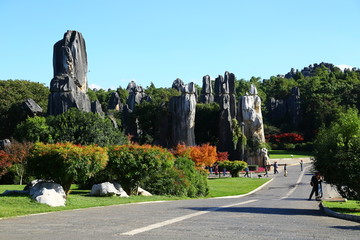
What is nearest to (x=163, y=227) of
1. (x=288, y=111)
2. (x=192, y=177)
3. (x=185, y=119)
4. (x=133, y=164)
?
(x=133, y=164)

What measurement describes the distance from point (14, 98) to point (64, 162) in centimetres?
5805

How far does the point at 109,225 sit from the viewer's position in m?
11.0

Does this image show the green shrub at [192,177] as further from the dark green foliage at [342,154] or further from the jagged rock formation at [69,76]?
the jagged rock formation at [69,76]

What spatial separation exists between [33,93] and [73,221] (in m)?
68.1

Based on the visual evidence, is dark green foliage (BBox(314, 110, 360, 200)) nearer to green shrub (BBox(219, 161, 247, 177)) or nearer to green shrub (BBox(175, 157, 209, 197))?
green shrub (BBox(175, 157, 209, 197))

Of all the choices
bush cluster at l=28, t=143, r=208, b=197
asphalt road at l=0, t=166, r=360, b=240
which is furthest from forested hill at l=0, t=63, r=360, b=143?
asphalt road at l=0, t=166, r=360, b=240

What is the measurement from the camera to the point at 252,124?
60.9m

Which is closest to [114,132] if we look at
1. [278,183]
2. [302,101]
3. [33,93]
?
[278,183]

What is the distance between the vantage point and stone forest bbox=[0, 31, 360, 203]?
2294 cm

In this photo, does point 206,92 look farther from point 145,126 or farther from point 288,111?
point 145,126

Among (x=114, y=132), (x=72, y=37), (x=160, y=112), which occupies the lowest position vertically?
(x=114, y=132)

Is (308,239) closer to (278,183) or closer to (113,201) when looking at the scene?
(113,201)

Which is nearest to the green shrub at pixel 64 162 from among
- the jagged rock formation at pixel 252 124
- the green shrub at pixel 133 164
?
the green shrub at pixel 133 164

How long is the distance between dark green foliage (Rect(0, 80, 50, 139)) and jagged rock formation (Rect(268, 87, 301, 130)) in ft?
155
